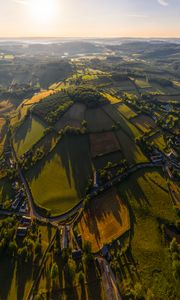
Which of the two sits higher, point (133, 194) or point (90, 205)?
point (133, 194)

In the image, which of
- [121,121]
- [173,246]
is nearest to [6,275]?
[173,246]

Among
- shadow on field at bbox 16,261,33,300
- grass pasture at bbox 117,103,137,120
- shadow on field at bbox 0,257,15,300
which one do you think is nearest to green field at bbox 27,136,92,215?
shadow on field at bbox 16,261,33,300

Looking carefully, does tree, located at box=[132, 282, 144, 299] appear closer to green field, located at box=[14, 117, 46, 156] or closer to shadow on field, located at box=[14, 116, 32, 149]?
green field, located at box=[14, 117, 46, 156]

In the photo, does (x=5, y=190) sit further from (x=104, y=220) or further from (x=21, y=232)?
(x=104, y=220)

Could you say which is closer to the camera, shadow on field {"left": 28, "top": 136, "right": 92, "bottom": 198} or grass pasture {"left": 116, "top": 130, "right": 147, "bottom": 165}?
shadow on field {"left": 28, "top": 136, "right": 92, "bottom": 198}

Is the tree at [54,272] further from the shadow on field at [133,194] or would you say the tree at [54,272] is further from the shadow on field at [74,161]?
the shadow on field at [74,161]

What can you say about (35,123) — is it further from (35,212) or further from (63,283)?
(63,283)
